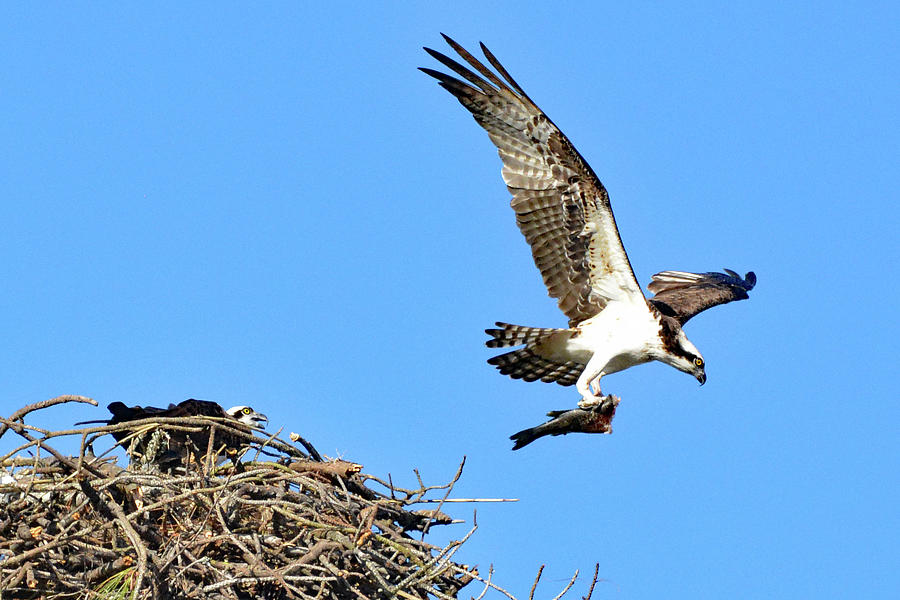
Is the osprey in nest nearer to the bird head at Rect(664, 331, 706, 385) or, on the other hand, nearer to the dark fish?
the dark fish

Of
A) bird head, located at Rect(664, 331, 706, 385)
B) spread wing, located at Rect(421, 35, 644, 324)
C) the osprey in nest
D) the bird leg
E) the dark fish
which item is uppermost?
spread wing, located at Rect(421, 35, 644, 324)

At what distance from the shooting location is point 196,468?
22.8 ft

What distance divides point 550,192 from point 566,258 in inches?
24.8

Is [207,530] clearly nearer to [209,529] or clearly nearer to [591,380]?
[209,529]

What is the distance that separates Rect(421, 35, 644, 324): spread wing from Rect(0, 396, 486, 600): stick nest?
2.95 m

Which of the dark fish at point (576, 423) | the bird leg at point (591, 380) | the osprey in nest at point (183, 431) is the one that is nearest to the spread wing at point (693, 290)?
the bird leg at point (591, 380)

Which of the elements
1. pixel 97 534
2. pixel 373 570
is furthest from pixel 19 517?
pixel 373 570

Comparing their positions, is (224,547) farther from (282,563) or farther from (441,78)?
(441,78)

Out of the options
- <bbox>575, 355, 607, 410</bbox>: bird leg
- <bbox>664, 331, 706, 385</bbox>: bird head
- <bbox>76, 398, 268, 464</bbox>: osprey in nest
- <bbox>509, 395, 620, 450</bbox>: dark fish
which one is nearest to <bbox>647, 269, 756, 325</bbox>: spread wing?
<bbox>664, 331, 706, 385</bbox>: bird head

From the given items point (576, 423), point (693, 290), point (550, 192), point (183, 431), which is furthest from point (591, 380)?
point (183, 431)

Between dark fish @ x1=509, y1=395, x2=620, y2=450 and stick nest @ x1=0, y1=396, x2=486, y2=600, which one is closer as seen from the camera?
stick nest @ x1=0, y1=396, x2=486, y2=600

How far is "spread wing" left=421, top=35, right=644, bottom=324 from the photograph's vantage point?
859 cm

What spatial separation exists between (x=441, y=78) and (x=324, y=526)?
3627 mm

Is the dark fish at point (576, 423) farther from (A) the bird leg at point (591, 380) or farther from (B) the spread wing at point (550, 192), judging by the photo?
(B) the spread wing at point (550, 192)
